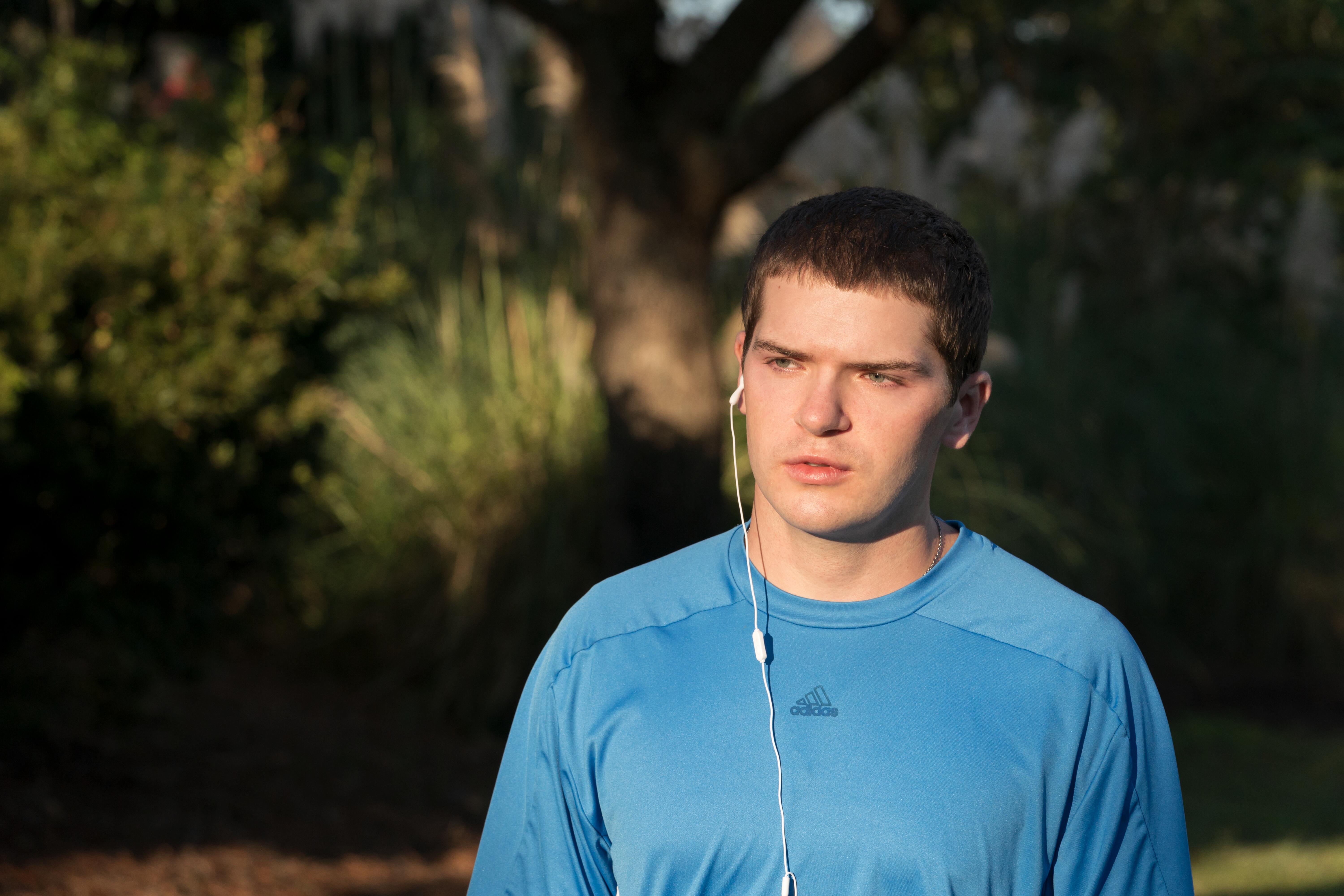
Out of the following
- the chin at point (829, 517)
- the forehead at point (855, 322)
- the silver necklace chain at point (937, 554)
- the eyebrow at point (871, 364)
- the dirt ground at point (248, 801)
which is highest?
the forehead at point (855, 322)

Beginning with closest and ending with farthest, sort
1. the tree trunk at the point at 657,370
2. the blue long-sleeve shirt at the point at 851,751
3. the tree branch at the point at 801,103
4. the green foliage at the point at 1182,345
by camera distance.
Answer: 1. the blue long-sleeve shirt at the point at 851,751
2. the tree branch at the point at 801,103
3. the tree trunk at the point at 657,370
4. the green foliage at the point at 1182,345

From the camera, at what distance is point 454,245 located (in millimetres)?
8102

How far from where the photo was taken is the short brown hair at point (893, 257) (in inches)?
65.2

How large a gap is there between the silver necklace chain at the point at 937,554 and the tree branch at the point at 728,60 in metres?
3.72

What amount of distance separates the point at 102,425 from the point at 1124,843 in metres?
3.66

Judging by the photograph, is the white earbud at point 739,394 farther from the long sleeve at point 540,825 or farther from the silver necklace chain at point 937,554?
the long sleeve at point 540,825

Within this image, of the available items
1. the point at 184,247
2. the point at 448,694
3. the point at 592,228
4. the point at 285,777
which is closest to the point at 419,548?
the point at 448,694

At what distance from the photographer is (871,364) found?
1.66 metres

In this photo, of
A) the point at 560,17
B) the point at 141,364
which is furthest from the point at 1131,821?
the point at 560,17

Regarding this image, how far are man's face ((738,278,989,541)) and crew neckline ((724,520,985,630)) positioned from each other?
8 cm

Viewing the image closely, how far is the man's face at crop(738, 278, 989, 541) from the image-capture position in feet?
5.42

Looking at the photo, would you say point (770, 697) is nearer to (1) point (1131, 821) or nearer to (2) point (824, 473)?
(2) point (824, 473)

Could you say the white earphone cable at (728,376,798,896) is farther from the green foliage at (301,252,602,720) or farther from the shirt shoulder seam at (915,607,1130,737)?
the green foliage at (301,252,602,720)

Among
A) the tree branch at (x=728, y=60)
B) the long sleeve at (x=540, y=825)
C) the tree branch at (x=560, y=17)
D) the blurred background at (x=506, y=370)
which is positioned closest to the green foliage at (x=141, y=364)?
the blurred background at (x=506, y=370)
